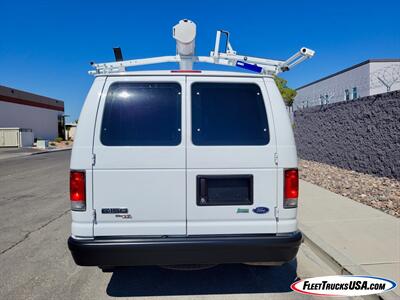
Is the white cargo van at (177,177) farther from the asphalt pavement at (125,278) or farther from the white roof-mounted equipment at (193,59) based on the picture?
the white roof-mounted equipment at (193,59)

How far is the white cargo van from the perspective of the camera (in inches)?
104

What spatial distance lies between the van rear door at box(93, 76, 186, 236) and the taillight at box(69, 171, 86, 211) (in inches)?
4.1

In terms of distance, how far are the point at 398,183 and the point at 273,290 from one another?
6141 mm

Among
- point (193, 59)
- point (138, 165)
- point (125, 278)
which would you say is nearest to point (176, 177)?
point (138, 165)

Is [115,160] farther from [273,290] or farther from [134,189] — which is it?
[273,290]

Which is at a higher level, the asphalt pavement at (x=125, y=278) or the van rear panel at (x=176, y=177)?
the van rear panel at (x=176, y=177)

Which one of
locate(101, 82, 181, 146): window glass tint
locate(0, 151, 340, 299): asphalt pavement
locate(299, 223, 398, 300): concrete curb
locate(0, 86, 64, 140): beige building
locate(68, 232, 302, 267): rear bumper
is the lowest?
locate(0, 151, 340, 299): asphalt pavement

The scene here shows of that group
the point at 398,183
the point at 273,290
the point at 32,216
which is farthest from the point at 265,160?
the point at 398,183

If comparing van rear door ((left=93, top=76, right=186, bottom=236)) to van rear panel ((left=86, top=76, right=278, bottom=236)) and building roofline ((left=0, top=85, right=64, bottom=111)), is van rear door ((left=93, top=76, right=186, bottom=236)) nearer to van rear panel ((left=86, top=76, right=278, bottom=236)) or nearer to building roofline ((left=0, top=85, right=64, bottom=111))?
van rear panel ((left=86, top=76, right=278, bottom=236))

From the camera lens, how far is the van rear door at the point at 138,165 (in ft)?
8.69
